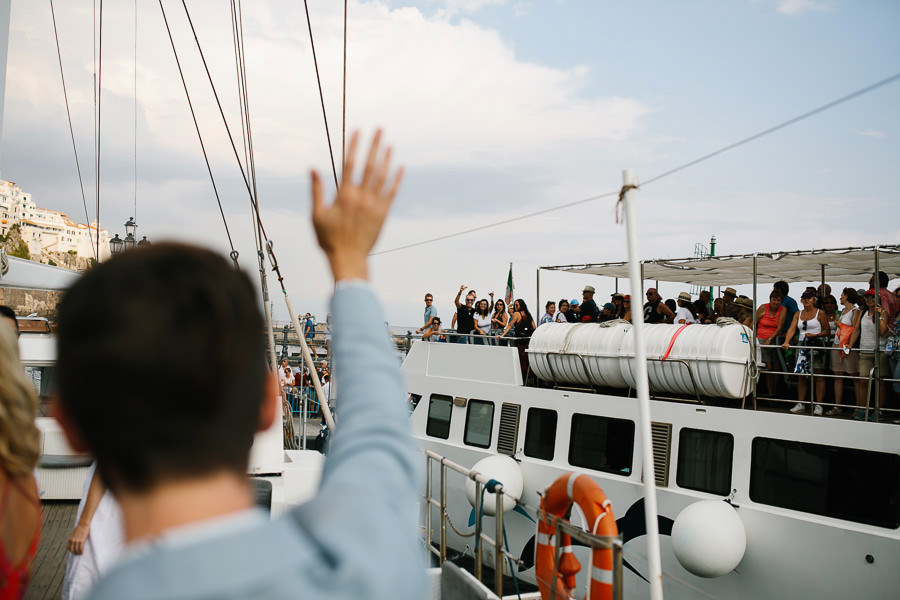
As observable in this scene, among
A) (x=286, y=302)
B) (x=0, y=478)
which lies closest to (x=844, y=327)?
(x=286, y=302)

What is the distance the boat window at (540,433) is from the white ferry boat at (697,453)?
21mm

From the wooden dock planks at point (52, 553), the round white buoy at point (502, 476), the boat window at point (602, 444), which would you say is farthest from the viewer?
the round white buoy at point (502, 476)

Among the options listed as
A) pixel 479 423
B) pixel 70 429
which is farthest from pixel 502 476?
pixel 70 429

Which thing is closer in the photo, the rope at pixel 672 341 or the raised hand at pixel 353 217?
the raised hand at pixel 353 217

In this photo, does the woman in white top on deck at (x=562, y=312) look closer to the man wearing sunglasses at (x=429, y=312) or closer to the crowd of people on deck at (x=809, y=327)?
the crowd of people on deck at (x=809, y=327)

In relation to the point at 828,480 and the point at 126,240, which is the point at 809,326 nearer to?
the point at 828,480

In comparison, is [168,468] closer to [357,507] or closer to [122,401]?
[122,401]

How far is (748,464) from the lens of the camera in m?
8.61

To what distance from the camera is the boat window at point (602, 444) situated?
32.5 feet

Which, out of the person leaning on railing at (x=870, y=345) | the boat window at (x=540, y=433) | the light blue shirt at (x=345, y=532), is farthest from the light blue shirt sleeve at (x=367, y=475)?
the boat window at (x=540, y=433)

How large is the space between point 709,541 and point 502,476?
3435mm

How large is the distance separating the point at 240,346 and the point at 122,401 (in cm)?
14

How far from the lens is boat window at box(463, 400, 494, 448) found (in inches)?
469

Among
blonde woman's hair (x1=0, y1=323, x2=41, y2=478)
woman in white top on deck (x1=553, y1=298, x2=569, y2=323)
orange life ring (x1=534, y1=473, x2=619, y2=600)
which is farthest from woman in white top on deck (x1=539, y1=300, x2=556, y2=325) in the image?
blonde woman's hair (x1=0, y1=323, x2=41, y2=478)
